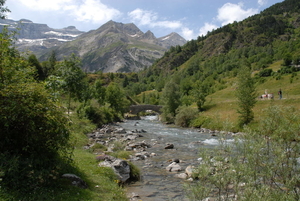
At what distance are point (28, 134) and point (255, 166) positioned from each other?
9.26 meters

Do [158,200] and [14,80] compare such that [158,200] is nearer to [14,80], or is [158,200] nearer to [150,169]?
[150,169]

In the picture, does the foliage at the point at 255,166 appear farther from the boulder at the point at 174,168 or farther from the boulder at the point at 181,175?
the boulder at the point at 174,168

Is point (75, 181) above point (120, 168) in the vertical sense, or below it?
above

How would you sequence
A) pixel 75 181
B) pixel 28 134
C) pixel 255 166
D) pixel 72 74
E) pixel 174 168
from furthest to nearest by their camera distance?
pixel 72 74 → pixel 174 168 → pixel 75 181 → pixel 28 134 → pixel 255 166

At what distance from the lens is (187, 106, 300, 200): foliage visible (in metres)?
6.45

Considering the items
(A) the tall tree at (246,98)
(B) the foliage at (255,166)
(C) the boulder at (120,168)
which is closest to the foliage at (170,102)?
(A) the tall tree at (246,98)

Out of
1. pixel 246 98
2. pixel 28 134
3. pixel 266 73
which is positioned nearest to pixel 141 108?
pixel 266 73

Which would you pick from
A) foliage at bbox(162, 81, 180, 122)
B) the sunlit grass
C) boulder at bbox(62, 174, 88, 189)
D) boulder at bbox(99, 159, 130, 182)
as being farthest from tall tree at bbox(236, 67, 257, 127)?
boulder at bbox(62, 174, 88, 189)

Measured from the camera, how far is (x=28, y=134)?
873 cm

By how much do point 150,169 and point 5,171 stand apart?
11.5m

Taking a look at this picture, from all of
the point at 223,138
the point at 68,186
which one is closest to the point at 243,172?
the point at 223,138

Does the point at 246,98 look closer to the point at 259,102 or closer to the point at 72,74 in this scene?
the point at 259,102

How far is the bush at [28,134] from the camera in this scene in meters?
8.02

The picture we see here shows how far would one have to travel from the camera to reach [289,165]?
8.51m
